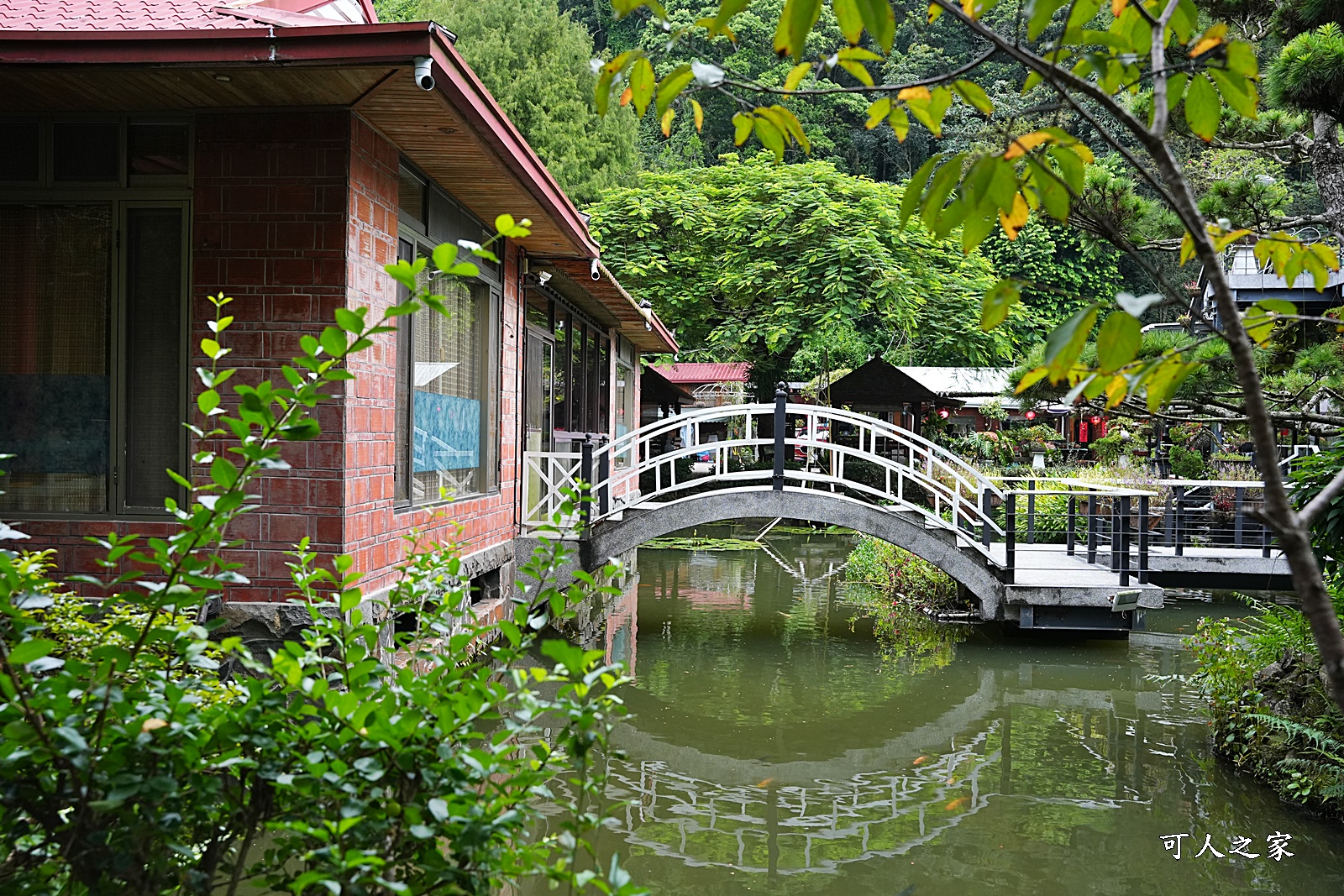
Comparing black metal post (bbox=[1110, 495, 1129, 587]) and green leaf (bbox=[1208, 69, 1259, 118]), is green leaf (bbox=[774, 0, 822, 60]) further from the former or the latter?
black metal post (bbox=[1110, 495, 1129, 587])

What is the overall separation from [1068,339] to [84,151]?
6111 mm

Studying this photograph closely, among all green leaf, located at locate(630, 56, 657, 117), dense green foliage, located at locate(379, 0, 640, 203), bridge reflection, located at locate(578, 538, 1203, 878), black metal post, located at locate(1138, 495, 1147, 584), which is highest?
dense green foliage, located at locate(379, 0, 640, 203)

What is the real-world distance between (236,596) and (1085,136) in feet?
119

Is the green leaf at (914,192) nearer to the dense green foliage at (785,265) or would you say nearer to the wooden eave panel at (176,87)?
the wooden eave panel at (176,87)

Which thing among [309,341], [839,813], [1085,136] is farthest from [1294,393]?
[1085,136]

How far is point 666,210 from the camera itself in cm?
2416

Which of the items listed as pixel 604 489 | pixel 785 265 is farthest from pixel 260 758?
pixel 785 265

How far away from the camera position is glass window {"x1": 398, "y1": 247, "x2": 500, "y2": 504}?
7730mm

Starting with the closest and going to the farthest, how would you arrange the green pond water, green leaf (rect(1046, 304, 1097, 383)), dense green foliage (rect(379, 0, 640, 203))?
green leaf (rect(1046, 304, 1097, 383))
the green pond water
dense green foliage (rect(379, 0, 640, 203))

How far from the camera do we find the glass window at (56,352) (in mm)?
6156

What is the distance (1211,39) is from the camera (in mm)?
1819

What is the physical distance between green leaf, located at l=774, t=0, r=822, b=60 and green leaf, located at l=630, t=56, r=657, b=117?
383mm

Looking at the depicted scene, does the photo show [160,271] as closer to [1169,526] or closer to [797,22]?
[797,22]

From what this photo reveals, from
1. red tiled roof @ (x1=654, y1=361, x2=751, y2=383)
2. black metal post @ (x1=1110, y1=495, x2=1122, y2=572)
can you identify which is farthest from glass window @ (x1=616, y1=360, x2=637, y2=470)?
red tiled roof @ (x1=654, y1=361, x2=751, y2=383)
